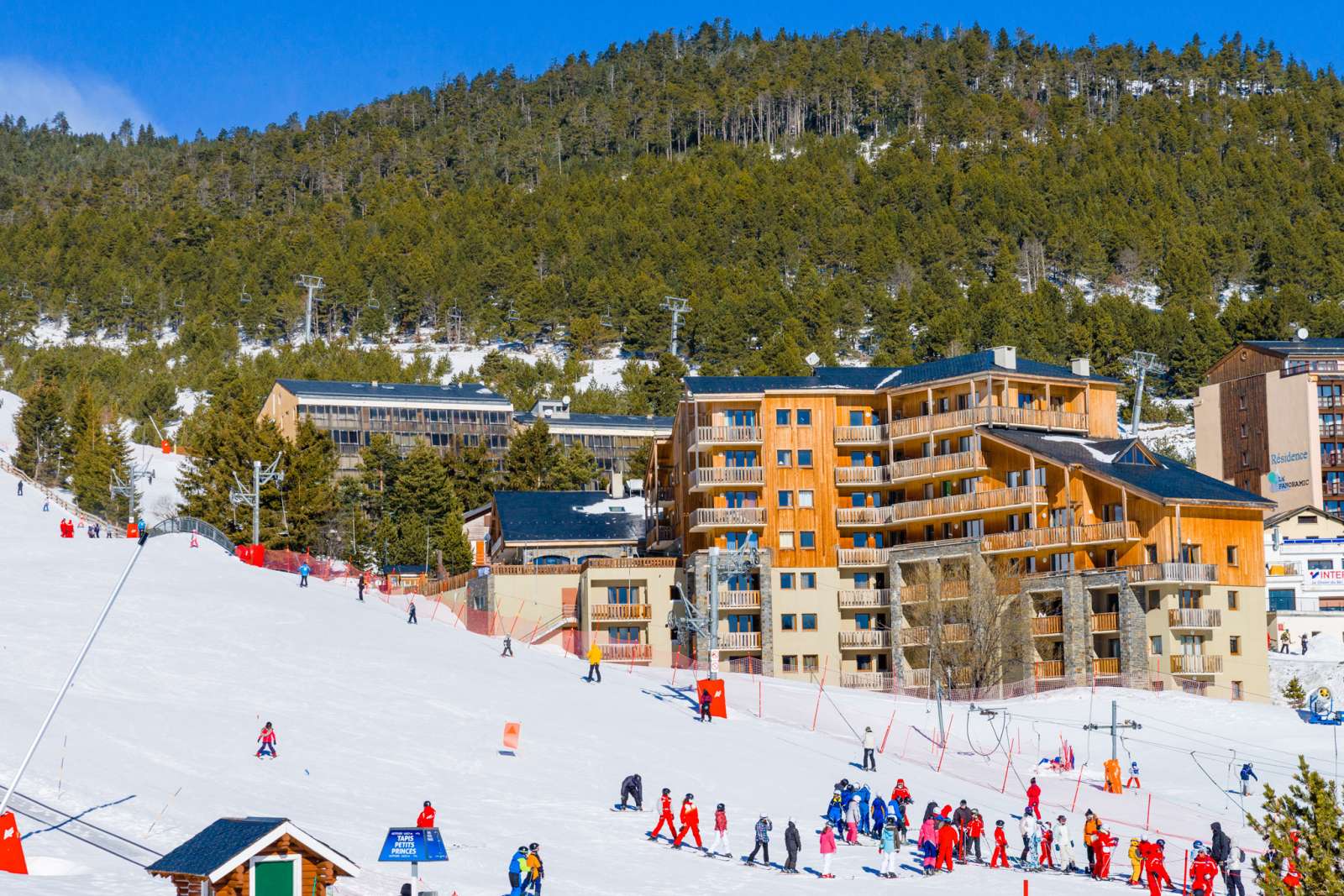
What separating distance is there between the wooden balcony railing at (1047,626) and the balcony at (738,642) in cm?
1304

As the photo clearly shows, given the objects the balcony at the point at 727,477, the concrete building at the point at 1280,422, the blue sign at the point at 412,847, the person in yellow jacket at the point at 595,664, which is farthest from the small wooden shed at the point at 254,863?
the concrete building at the point at 1280,422

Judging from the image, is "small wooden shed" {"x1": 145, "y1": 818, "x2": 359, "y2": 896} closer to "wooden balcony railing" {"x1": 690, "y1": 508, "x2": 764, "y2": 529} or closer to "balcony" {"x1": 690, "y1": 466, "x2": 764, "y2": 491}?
"wooden balcony railing" {"x1": 690, "y1": 508, "x2": 764, "y2": 529}

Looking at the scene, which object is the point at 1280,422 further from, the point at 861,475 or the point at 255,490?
the point at 255,490

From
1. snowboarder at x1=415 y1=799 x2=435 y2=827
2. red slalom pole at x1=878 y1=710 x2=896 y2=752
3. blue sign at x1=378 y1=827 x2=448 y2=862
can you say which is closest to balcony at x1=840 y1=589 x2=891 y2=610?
red slalom pole at x1=878 y1=710 x2=896 y2=752

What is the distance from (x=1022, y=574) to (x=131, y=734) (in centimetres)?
4468

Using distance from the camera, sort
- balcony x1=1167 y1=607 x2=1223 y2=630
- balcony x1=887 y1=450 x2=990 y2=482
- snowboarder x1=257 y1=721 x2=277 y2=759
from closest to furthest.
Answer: snowboarder x1=257 y1=721 x2=277 y2=759 < balcony x1=1167 y1=607 x2=1223 y2=630 < balcony x1=887 y1=450 x2=990 y2=482

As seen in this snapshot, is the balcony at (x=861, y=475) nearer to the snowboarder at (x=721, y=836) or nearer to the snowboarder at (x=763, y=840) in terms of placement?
the snowboarder at (x=721, y=836)

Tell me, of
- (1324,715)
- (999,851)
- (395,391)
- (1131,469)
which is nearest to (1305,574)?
(1131,469)

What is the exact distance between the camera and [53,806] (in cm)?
3400

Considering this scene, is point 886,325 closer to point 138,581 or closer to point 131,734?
point 138,581

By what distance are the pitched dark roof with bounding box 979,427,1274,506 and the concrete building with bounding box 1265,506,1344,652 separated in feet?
49.4

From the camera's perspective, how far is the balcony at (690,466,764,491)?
3196 inches

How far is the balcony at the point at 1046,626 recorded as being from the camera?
7319 cm

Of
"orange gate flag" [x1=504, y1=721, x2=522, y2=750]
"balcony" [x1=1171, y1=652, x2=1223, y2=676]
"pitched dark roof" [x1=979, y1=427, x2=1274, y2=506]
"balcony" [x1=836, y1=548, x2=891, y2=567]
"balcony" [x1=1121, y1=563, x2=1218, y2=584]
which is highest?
"pitched dark roof" [x1=979, y1=427, x2=1274, y2=506]
